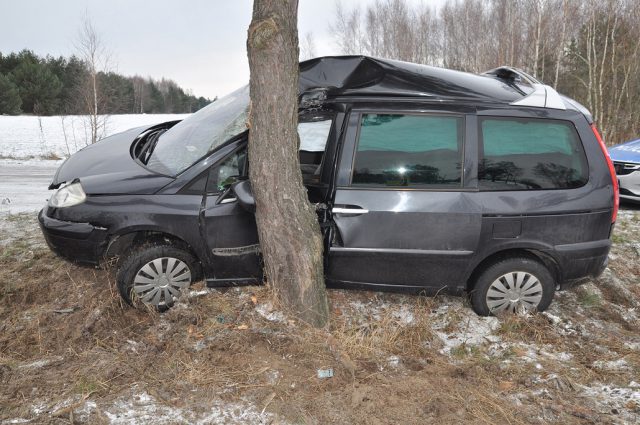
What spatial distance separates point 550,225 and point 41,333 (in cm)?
379

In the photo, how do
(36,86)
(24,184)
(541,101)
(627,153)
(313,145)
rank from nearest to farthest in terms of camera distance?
(541,101), (313,145), (627,153), (24,184), (36,86)

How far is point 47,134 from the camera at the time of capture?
88.4 ft

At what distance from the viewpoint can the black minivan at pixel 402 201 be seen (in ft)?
11.2

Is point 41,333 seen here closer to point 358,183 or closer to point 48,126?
point 358,183

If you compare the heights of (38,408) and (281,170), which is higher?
(281,170)

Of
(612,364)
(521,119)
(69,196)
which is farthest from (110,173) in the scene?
(612,364)

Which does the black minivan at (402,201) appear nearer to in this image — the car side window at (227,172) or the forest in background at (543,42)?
the car side window at (227,172)

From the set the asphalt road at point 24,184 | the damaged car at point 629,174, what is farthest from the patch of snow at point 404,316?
the asphalt road at point 24,184

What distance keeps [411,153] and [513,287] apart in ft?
4.42

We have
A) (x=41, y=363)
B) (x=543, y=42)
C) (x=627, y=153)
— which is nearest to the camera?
(x=41, y=363)

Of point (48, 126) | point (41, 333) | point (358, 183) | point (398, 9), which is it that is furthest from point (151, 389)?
point (398, 9)

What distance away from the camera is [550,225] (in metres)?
3.48

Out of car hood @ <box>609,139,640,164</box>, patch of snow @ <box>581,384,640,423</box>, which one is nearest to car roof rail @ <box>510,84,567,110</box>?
patch of snow @ <box>581,384,640,423</box>

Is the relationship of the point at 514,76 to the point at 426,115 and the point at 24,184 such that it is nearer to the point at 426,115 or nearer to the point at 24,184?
the point at 426,115
